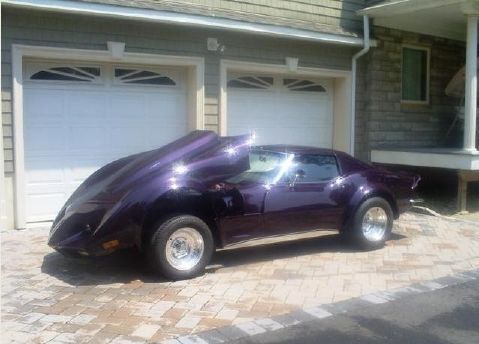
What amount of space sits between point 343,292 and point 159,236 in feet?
6.26

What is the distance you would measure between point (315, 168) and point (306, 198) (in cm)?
48

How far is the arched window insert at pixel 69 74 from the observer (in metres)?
8.40

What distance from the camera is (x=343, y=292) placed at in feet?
18.6

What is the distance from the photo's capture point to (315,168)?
6.96 meters

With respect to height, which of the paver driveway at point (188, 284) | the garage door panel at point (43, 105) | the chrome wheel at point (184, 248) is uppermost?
the garage door panel at point (43, 105)

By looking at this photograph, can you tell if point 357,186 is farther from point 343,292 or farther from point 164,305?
point 164,305

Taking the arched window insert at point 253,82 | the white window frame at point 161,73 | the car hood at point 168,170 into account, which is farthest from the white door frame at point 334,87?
the car hood at point 168,170

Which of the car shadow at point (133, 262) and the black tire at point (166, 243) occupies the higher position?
the black tire at point (166, 243)

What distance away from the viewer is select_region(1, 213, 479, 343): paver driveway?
465cm

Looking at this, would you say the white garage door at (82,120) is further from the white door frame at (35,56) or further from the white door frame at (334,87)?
the white door frame at (334,87)

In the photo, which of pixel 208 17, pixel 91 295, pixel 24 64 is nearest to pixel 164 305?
pixel 91 295

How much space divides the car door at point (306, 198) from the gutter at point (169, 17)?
3.31 metres

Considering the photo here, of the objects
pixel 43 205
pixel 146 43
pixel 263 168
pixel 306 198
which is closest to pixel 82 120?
pixel 43 205

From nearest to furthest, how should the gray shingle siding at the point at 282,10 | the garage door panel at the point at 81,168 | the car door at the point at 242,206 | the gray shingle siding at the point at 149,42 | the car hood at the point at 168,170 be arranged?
the car hood at the point at 168,170, the car door at the point at 242,206, the gray shingle siding at the point at 149,42, the garage door panel at the point at 81,168, the gray shingle siding at the point at 282,10
